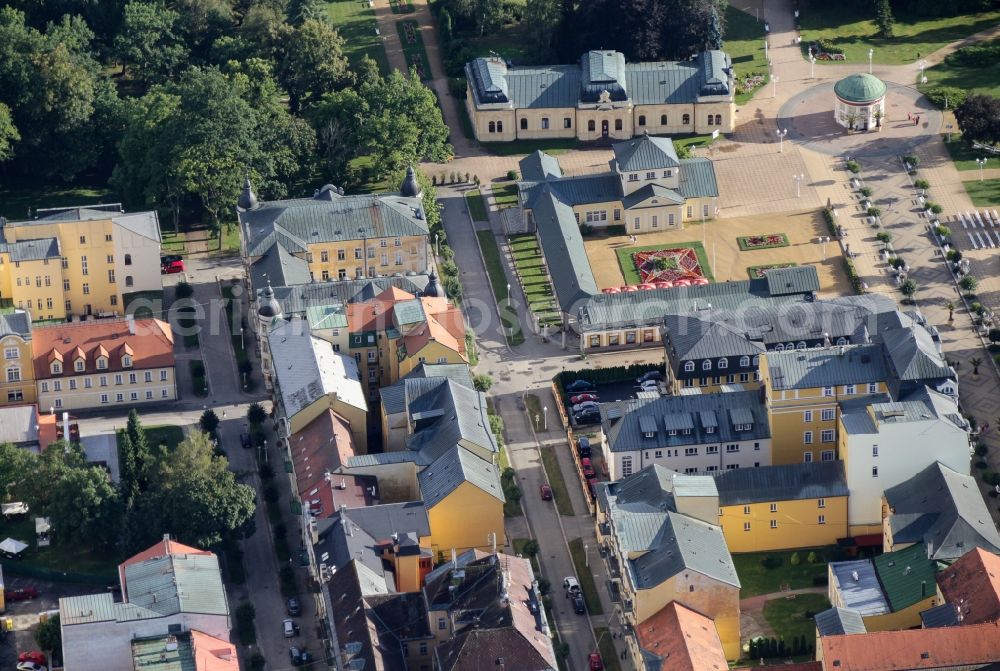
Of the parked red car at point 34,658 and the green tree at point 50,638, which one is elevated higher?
the green tree at point 50,638

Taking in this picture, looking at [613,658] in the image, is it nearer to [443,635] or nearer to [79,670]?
[443,635]

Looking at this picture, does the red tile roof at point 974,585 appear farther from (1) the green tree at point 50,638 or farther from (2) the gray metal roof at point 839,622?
(1) the green tree at point 50,638

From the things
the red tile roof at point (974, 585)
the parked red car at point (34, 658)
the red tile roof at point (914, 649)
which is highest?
the red tile roof at point (974, 585)

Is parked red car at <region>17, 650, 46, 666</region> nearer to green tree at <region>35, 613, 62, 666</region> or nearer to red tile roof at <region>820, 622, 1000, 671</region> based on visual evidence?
green tree at <region>35, 613, 62, 666</region>

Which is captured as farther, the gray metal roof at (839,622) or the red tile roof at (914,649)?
the gray metal roof at (839,622)

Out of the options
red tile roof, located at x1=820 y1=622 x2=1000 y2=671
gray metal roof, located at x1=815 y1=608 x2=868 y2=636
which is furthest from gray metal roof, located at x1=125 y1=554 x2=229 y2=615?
red tile roof, located at x1=820 y1=622 x2=1000 y2=671

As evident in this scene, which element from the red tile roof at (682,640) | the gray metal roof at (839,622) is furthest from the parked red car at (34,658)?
the gray metal roof at (839,622)

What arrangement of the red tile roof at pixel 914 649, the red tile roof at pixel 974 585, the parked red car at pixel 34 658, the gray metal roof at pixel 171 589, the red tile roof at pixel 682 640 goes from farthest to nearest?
1. the parked red car at pixel 34 658
2. the gray metal roof at pixel 171 589
3. the red tile roof at pixel 682 640
4. the red tile roof at pixel 974 585
5. the red tile roof at pixel 914 649

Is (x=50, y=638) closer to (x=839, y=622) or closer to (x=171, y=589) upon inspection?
(x=171, y=589)
